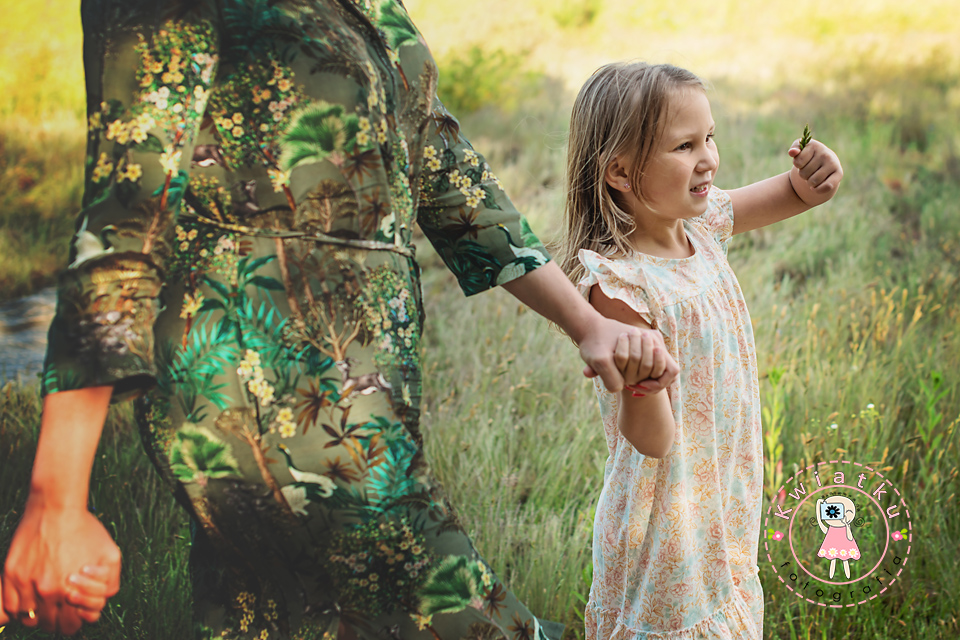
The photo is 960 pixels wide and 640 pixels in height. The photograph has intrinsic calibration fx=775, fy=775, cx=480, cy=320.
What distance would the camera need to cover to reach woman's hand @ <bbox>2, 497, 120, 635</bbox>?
972mm

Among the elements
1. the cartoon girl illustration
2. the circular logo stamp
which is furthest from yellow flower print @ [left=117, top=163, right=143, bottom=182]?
the cartoon girl illustration

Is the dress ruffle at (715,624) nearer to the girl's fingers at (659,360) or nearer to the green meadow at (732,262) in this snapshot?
the green meadow at (732,262)

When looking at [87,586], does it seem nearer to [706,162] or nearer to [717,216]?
[706,162]

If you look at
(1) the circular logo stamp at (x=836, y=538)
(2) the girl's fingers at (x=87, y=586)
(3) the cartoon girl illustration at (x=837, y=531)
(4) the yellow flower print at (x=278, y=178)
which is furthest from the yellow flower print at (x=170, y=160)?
(3) the cartoon girl illustration at (x=837, y=531)

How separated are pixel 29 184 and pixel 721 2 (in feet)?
23.3

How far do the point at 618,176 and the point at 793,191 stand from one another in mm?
445

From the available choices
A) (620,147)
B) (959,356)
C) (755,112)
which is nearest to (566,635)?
(620,147)

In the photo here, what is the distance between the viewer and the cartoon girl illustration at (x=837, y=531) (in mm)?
2211

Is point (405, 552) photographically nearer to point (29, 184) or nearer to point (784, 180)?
point (29, 184)

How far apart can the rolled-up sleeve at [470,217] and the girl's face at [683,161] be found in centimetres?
33

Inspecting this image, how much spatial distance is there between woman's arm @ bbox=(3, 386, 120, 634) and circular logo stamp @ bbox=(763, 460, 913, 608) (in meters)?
1.80

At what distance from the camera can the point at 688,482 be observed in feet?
4.94

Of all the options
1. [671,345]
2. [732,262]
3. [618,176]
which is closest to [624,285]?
[671,345]

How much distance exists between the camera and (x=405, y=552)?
1.10 meters
